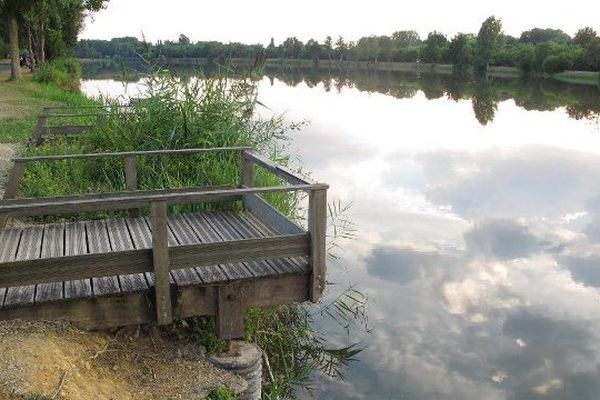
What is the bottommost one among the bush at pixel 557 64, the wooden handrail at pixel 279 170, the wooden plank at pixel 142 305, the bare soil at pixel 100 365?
the bare soil at pixel 100 365

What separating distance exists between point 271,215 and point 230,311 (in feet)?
4.27

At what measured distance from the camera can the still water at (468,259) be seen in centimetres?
782

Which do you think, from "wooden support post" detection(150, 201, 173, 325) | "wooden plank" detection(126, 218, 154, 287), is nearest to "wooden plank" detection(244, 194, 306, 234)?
"wooden plank" detection(126, 218, 154, 287)

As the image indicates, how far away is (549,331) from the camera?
9.11m

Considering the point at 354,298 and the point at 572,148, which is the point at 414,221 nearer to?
the point at 354,298

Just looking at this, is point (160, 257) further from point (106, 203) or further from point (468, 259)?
point (468, 259)

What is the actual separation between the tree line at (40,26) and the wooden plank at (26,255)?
23365 mm

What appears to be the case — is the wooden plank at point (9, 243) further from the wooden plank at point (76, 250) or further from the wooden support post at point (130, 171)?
the wooden support post at point (130, 171)

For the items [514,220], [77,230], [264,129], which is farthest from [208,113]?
[514,220]

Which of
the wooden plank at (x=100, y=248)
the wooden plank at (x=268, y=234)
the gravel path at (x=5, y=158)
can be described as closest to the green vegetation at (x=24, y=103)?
the gravel path at (x=5, y=158)

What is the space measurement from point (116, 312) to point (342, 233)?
25.0ft

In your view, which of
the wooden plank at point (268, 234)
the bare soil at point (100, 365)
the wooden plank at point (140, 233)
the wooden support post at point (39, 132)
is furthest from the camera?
the wooden support post at point (39, 132)

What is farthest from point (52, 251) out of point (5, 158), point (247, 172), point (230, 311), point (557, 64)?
point (557, 64)

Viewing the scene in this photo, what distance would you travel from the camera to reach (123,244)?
5977mm
